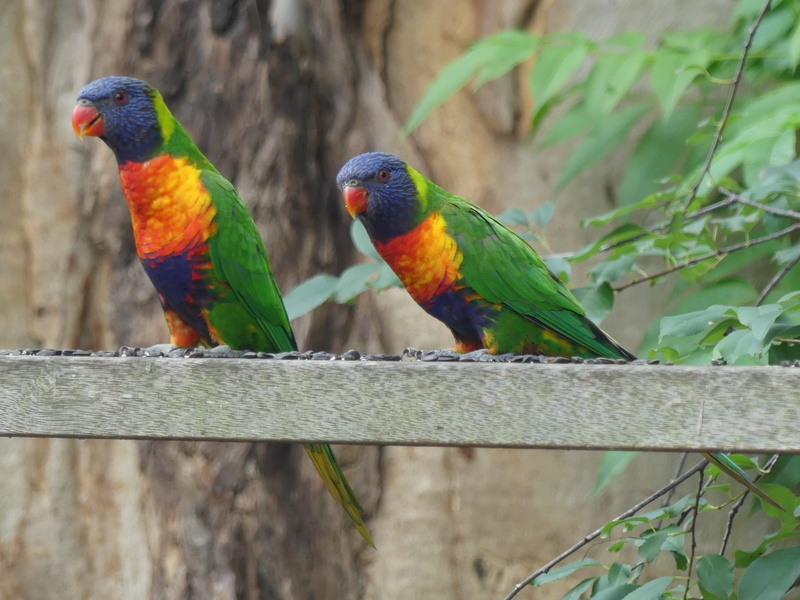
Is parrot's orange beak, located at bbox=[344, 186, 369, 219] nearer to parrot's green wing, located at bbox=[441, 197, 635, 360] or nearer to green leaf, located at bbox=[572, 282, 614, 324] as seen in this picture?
parrot's green wing, located at bbox=[441, 197, 635, 360]

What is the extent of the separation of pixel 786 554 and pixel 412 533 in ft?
5.83

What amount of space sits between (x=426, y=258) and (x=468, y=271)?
9 cm

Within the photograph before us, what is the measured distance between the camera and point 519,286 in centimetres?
201

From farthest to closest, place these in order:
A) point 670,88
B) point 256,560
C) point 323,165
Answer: point 323,165 < point 256,560 < point 670,88

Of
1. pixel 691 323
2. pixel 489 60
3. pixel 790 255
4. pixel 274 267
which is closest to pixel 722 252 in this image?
pixel 790 255

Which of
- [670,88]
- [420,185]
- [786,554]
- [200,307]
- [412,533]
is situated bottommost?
[412,533]

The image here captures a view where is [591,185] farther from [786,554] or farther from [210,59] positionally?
[786,554]

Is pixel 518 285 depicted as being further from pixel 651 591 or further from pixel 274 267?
pixel 274 267

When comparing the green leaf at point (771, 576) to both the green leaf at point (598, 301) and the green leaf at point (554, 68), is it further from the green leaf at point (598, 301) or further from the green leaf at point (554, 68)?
the green leaf at point (554, 68)

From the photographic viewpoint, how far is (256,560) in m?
3.17

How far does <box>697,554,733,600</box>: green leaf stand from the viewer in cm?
174

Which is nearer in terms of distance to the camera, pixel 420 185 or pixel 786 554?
pixel 786 554

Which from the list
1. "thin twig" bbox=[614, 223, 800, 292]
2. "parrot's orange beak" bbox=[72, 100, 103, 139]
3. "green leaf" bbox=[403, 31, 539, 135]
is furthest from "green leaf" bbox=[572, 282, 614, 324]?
"parrot's orange beak" bbox=[72, 100, 103, 139]

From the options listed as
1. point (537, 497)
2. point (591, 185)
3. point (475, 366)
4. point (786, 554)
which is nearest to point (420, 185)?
point (475, 366)
